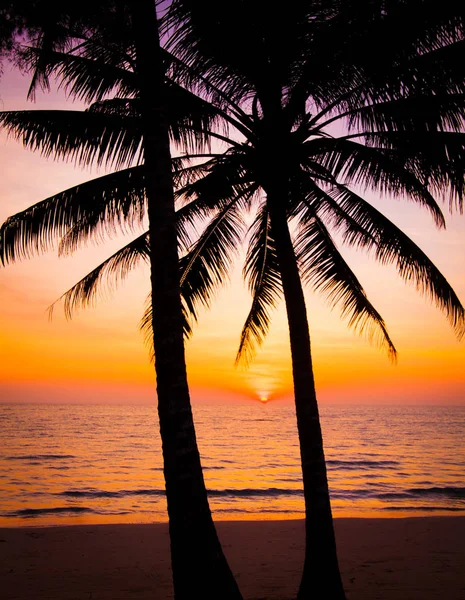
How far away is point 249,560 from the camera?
9820 mm

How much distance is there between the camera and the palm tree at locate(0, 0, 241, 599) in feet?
15.0

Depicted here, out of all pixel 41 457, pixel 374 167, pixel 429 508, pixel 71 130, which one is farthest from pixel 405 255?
pixel 41 457

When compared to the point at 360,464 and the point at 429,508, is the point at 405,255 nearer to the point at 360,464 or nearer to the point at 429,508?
the point at 429,508

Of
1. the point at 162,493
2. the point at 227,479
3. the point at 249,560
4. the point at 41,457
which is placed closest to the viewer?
the point at 249,560

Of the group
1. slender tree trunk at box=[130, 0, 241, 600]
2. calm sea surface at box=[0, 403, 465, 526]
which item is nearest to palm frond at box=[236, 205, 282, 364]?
slender tree trunk at box=[130, 0, 241, 600]

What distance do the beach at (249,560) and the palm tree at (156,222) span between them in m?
3.37

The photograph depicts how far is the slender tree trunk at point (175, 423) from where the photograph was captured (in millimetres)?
4566

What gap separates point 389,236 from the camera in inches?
292

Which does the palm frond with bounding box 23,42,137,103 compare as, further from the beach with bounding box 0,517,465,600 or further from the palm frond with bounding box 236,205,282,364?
the beach with bounding box 0,517,465,600

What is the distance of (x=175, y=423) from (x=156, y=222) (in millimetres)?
1788

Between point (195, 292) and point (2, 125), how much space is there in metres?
3.43

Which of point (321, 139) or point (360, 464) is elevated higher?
point (321, 139)

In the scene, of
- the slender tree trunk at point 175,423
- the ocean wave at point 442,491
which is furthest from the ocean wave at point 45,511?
the slender tree trunk at point 175,423

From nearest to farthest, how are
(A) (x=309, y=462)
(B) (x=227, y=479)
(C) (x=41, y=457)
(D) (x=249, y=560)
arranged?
1. (A) (x=309, y=462)
2. (D) (x=249, y=560)
3. (B) (x=227, y=479)
4. (C) (x=41, y=457)
